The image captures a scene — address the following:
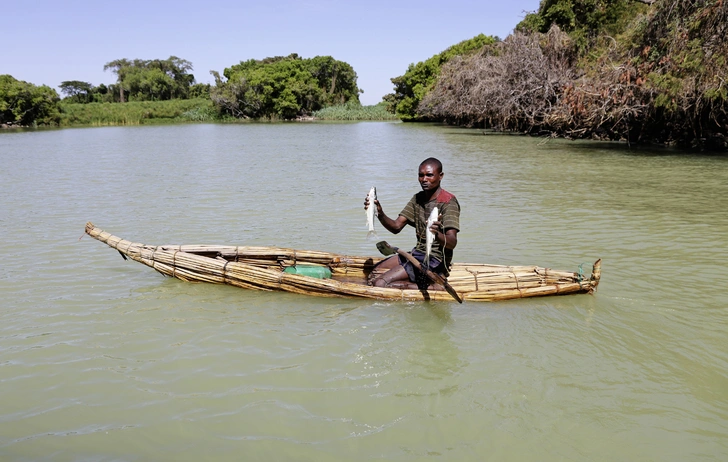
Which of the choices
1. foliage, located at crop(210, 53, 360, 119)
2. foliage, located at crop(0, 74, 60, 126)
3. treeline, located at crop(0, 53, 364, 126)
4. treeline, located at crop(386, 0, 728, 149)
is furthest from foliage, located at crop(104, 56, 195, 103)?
treeline, located at crop(386, 0, 728, 149)

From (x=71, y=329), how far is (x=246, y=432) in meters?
2.66

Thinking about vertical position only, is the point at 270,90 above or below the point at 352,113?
above

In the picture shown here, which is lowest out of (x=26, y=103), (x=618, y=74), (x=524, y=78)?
(x=618, y=74)

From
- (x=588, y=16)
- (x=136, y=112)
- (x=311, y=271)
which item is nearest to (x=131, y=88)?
(x=136, y=112)

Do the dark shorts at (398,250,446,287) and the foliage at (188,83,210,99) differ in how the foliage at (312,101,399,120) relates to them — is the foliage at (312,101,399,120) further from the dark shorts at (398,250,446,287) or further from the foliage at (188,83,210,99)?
the dark shorts at (398,250,446,287)

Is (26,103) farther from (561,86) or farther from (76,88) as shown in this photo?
(561,86)

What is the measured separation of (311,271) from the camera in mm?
6363

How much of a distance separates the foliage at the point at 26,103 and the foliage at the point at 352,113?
100ft

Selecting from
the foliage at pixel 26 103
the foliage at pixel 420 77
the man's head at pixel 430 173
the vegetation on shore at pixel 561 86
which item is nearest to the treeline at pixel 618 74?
the vegetation on shore at pixel 561 86

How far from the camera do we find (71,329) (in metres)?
5.26

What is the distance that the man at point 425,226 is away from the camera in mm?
5223

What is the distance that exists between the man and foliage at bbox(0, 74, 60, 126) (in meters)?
55.2

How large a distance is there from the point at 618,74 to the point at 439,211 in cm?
1630

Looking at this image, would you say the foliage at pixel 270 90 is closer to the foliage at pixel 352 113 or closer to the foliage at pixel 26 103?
the foliage at pixel 352 113
